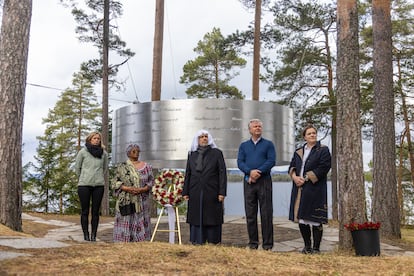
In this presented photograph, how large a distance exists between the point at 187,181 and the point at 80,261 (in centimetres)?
221

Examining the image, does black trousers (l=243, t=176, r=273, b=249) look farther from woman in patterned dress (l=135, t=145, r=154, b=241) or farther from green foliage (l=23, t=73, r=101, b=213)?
green foliage (l=23, t=73, r=101, b=213)

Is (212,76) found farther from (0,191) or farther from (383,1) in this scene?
(0,191)

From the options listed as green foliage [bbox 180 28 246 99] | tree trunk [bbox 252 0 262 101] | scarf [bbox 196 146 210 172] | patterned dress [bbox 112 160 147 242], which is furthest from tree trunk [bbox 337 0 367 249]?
green foliage [bbox 180 28 246 99]

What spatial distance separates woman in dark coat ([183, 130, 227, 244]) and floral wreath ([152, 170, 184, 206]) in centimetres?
40

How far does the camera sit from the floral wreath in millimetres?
5598

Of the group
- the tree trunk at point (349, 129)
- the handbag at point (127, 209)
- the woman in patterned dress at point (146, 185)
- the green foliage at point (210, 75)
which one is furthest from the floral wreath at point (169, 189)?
the green foliage at point (210, 75)

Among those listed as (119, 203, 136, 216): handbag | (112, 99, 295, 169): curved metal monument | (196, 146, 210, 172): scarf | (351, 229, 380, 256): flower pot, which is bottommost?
(351, 229, 380, 256): flower pot

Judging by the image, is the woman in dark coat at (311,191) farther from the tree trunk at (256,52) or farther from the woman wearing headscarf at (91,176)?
the tree trunk at (256,52)

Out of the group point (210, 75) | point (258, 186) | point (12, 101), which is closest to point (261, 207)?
point (258, 186)

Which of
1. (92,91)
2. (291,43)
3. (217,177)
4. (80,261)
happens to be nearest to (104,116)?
(291,43)

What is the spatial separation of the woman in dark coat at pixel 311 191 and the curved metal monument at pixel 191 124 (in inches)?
150

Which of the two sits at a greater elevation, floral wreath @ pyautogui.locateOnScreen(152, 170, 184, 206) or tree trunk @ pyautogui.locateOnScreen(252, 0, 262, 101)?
tree trunk @ pyautogui.locateOnScreen(252, 0, 262, 101)

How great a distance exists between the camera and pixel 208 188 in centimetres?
514

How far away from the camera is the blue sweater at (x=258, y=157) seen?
16.9 feet
